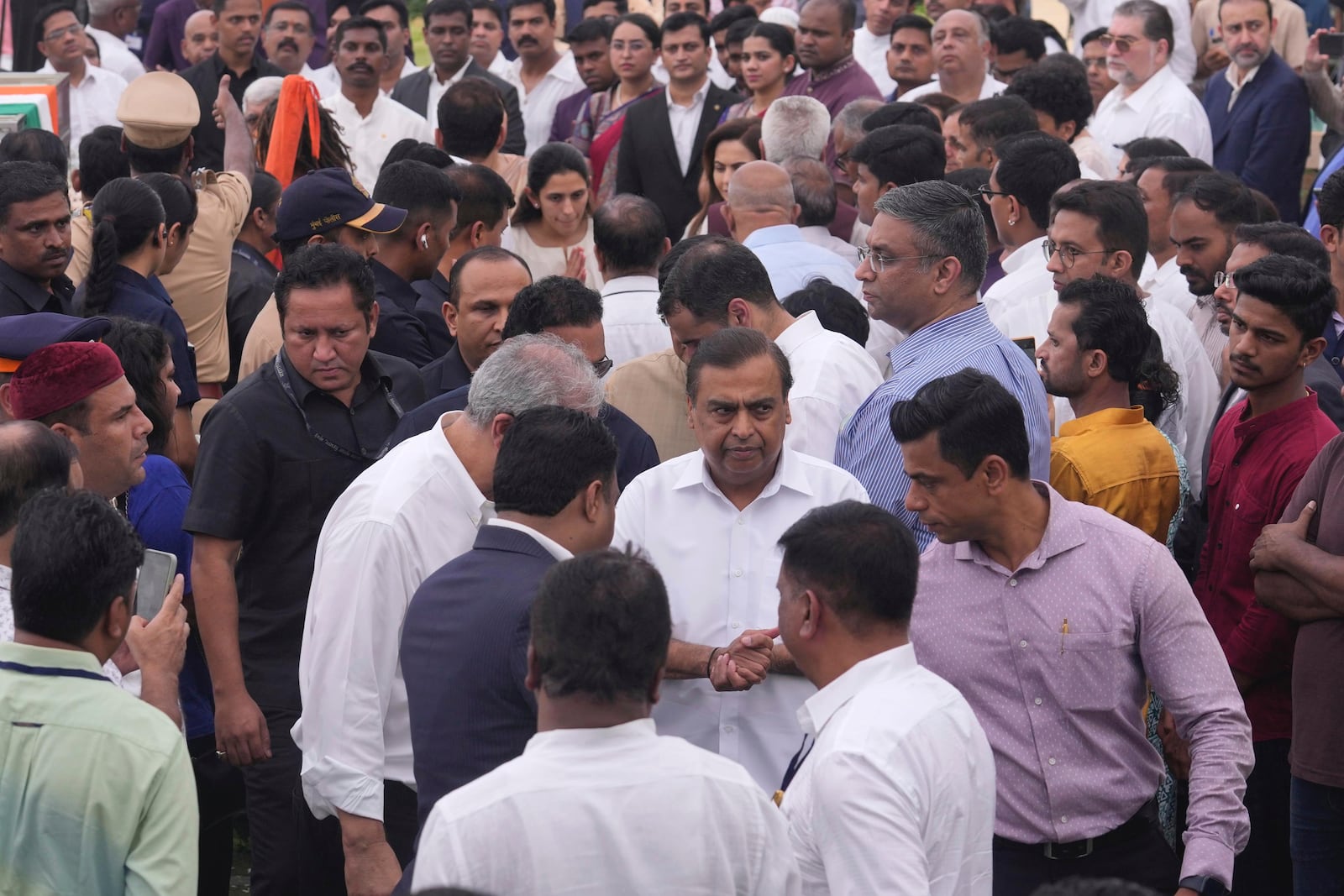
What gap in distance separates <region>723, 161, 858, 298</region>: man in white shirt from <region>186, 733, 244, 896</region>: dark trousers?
9.32ft

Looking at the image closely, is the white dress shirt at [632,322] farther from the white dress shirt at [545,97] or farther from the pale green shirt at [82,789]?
the white dress shirt at [545,97]

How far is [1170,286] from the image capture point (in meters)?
6.53

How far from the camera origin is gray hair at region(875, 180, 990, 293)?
176 inches

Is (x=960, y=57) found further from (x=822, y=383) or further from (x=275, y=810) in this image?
(x=275, y=810)

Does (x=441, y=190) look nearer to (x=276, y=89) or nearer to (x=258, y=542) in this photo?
(x=258, y=542)

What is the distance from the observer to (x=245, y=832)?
6164 mm

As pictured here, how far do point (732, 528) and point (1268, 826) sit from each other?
190 centimetres

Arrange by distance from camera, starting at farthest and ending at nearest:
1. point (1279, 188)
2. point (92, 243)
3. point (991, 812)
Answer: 1. point (1279, 188)
2. point (92, 243)
3. point (991, 812)

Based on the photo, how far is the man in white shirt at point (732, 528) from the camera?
385cm

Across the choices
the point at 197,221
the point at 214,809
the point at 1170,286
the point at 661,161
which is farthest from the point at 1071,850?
the point at 661,161

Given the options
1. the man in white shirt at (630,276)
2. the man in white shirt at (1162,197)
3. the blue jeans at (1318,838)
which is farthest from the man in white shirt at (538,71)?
the blue jeans at (1318,838)

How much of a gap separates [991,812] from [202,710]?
2.58 metres

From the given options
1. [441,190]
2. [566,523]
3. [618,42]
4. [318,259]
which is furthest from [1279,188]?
[566,523]

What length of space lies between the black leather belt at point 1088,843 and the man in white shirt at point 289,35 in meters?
9.07
